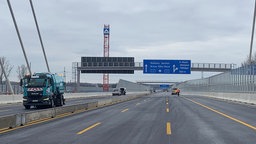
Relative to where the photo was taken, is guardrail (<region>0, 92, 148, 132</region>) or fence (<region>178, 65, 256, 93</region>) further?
fence (<region>178, 65, 256, 93</region>)

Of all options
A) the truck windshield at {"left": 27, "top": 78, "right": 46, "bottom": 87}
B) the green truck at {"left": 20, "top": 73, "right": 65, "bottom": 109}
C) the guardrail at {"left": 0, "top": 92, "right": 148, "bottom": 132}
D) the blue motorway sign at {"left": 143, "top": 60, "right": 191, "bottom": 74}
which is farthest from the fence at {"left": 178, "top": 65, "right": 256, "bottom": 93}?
the truck windshield at {"left": 27, "top": 78, "right": 46, "bottom": 87}

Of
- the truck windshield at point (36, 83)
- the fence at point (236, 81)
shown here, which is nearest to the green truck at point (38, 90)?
the truck windshield at point (36, 83)

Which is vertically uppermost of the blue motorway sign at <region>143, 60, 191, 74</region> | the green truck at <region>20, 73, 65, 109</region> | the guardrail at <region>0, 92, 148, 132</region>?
the blue motorway sign at <region>143, 60, 191, 74</region>

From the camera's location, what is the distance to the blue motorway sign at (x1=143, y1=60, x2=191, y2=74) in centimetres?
6756

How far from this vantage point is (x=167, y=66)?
67.7 m

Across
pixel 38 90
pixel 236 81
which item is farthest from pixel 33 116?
pixel 236 81

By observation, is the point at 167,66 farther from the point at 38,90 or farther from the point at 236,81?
the point at 38,90

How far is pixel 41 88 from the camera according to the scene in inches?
1120

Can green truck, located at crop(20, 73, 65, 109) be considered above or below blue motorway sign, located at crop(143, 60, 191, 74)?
below

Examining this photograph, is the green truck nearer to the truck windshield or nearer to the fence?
the truck windshield

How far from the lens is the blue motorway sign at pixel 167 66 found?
6756 centimetres

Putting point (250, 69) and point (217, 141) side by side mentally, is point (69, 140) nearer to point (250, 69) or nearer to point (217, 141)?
point (217, 141)

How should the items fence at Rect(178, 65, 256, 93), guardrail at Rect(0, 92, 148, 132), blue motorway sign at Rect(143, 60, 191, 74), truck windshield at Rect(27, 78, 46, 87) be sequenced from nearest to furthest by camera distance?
guardrail at Rect(0, 92, 148, 132) < truck windshield at Rect(27, 78, 46, 87) < fence at Rect(178, 65, 256, 93) < blue motorway sign at Rect(143, 60, 191, 74)

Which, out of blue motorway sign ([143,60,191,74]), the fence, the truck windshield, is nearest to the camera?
the truck windshield
